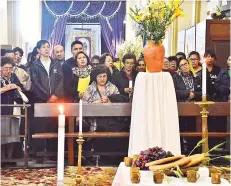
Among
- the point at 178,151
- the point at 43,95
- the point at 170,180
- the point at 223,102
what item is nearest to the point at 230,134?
the point at 223,102

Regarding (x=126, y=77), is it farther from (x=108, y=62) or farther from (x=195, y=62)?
(x=195, y=62)

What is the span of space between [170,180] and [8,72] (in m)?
3.17

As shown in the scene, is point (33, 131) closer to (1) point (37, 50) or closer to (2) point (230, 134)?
(1) point (37, 50)

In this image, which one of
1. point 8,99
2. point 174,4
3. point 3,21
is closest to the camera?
point 174,4

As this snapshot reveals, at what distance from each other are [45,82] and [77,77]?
1.03ft

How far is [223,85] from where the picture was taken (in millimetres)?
4996

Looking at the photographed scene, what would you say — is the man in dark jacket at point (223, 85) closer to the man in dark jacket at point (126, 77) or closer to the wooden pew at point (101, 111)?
the wooden pew at point (101, 111)

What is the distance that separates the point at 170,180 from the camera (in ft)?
6.09

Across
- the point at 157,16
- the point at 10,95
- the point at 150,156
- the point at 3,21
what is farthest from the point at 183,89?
the point at 150,156

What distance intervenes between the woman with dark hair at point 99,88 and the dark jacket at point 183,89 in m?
0.60

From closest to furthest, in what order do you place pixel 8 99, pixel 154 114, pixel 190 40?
pixel 154 114, pixel 8 99, pixel 190 40

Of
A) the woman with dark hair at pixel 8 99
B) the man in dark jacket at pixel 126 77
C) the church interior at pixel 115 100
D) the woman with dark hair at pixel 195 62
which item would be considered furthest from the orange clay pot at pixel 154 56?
the woman with dark hair at pixel 8 99

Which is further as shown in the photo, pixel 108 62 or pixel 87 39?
pixel 87 39

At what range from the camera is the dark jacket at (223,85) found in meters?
4.99
